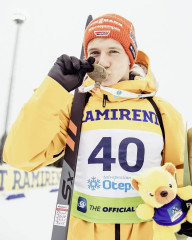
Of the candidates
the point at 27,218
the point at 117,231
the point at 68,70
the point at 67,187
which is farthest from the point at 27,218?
the point at 68,70

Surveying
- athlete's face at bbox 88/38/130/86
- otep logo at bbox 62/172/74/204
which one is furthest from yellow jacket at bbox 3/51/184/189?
athlete's face at bbox 88/38/130/86

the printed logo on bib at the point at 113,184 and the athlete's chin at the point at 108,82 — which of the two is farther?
the athlete's chin at the point at 108,82

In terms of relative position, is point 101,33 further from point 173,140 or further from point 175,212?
point 175,212

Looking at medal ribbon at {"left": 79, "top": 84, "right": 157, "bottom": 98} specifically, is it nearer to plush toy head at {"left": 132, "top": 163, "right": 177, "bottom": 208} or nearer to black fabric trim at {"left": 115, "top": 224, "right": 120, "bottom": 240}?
plush toy head at {"left": 132, "top": 163, "right": 177, "bottom": 208}

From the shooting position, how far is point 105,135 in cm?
105

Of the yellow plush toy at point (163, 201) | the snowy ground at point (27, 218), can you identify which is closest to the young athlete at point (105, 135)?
the yellow plush toy at point (163, 201)

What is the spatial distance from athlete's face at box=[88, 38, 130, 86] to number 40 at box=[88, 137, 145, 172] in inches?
11.1

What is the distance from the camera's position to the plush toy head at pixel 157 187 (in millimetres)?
723

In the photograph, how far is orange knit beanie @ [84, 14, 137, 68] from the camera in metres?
1.18

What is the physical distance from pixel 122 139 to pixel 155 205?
0.34 meters

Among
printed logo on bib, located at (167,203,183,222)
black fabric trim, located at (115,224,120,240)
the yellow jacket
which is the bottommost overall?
black fabric trim, located at (115,224,120,240)

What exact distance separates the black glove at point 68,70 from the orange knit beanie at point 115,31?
0.28 m

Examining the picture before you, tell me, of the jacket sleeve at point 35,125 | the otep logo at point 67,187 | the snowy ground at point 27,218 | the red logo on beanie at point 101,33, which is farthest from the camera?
the snowy ground at point 27,218

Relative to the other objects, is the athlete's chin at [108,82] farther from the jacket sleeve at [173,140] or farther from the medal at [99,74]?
the jacket sleeve at [173,140]
